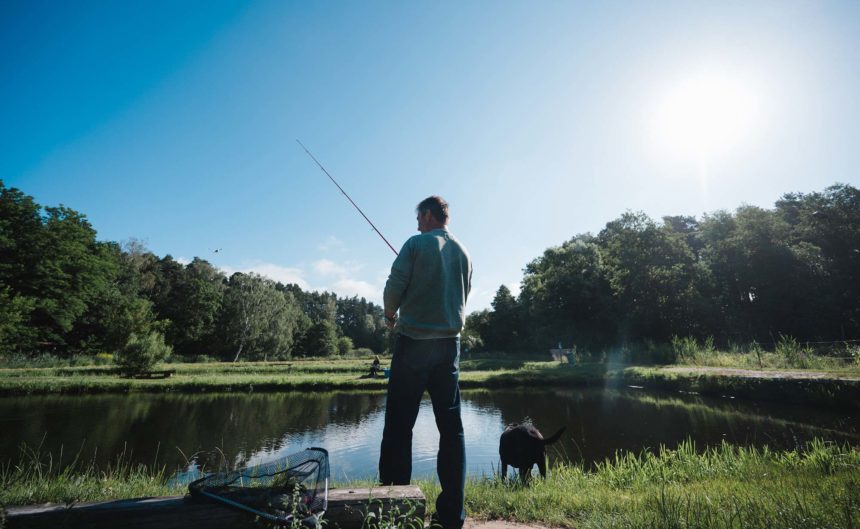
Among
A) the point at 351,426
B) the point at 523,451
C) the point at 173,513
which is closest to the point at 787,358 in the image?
the point at 523,451

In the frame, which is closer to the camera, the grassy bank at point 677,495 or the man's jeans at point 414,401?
the grassy bank at point 677,495

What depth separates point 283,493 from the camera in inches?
92.0

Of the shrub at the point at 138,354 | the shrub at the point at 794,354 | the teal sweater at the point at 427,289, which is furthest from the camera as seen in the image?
the shrub at the point at 138,354

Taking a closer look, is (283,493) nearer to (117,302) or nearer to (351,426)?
(351,426)

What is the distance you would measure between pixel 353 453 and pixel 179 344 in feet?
198

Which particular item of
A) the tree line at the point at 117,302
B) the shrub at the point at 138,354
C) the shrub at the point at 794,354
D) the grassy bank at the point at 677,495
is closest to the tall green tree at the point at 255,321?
the tree line at the point at 117,302

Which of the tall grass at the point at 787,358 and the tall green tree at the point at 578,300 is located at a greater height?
the tall green tree at the point at 578,300

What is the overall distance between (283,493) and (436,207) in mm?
2440

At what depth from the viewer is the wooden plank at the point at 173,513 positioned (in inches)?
77.4

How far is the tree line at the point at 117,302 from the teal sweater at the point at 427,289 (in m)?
27.9

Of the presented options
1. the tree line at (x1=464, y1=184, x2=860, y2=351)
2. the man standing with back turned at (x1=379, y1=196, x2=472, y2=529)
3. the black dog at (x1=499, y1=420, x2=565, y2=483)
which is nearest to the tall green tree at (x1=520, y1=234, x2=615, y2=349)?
the tree line at (x1=464, y1=184, x2=860, y2=351)

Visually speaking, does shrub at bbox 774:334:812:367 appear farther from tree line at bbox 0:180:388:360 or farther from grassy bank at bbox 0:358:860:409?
tree line at bbox 0:180:388:360

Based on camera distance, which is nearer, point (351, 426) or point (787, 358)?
A: point (351, 426)

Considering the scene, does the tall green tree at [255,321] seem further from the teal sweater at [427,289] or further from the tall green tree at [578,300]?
the teal sweater at [427,289]
